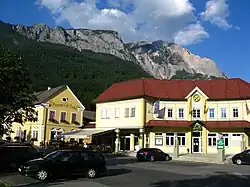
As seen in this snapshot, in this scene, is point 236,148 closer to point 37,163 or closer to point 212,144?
point 212,144

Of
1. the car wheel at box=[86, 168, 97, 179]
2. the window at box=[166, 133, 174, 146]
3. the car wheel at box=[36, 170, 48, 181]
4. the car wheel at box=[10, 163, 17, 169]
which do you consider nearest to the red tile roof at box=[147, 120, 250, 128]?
the window at box=[166, 133, 174, 146]

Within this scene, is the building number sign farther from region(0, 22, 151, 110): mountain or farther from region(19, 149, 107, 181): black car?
region(0, 22, 151, 110): mountain

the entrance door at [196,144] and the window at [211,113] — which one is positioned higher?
the window at [211,113]

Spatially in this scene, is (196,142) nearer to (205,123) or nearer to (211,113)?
(205,123)

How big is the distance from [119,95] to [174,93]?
8091 millimetres

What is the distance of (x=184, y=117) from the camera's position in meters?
53.5

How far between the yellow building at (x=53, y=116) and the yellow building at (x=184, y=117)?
42.3 feet

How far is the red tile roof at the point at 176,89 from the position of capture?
173 ft

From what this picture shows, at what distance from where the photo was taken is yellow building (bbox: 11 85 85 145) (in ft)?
206

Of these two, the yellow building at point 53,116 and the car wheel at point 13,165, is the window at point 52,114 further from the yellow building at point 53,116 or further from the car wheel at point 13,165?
the car wheel at point 13,165

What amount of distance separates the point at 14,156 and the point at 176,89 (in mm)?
33555

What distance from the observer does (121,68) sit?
150375mm

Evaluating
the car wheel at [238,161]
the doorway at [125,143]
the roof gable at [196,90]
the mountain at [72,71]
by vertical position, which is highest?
the mountain at [72,71]

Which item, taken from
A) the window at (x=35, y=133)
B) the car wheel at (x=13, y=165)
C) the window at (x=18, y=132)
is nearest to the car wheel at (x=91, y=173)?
the car wheel at (x=13, y=165)
